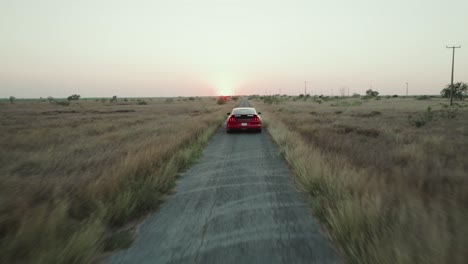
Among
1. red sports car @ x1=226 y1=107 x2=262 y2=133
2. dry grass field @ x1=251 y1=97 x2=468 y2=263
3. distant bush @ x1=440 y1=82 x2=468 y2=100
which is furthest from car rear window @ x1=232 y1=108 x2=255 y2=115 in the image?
distant bush @ x1=440 y1=82 x2=468 y2=100

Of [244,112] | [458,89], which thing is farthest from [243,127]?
[458,89]

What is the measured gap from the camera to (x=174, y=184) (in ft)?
21.5

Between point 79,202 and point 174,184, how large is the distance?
2276 millimetres

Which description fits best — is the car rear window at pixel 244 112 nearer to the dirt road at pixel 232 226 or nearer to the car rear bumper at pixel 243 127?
the car rear bumper at pixel 243 127

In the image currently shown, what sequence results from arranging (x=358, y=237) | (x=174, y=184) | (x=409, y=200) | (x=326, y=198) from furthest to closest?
(x=174, y=184), (x=326, y=198), (x=409, y=200), (x=358, y=237)

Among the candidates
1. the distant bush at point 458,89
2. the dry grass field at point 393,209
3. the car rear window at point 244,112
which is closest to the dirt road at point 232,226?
the dry grass field at point 393,209

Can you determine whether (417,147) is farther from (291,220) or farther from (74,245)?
(74,245)

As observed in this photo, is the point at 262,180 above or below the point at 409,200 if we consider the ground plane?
below

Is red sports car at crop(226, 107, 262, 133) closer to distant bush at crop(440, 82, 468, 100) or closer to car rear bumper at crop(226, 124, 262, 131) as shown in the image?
car rear bumper at crop(226, 124, 262, 131)

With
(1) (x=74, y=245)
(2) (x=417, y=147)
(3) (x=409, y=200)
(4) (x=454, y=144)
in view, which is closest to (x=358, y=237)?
(3) (x=409, y=200)

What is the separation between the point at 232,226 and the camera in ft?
13.9

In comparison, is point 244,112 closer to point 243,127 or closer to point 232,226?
point 243,127

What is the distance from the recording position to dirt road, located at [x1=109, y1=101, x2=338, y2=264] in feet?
11.1

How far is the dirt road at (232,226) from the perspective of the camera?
3.38 m
